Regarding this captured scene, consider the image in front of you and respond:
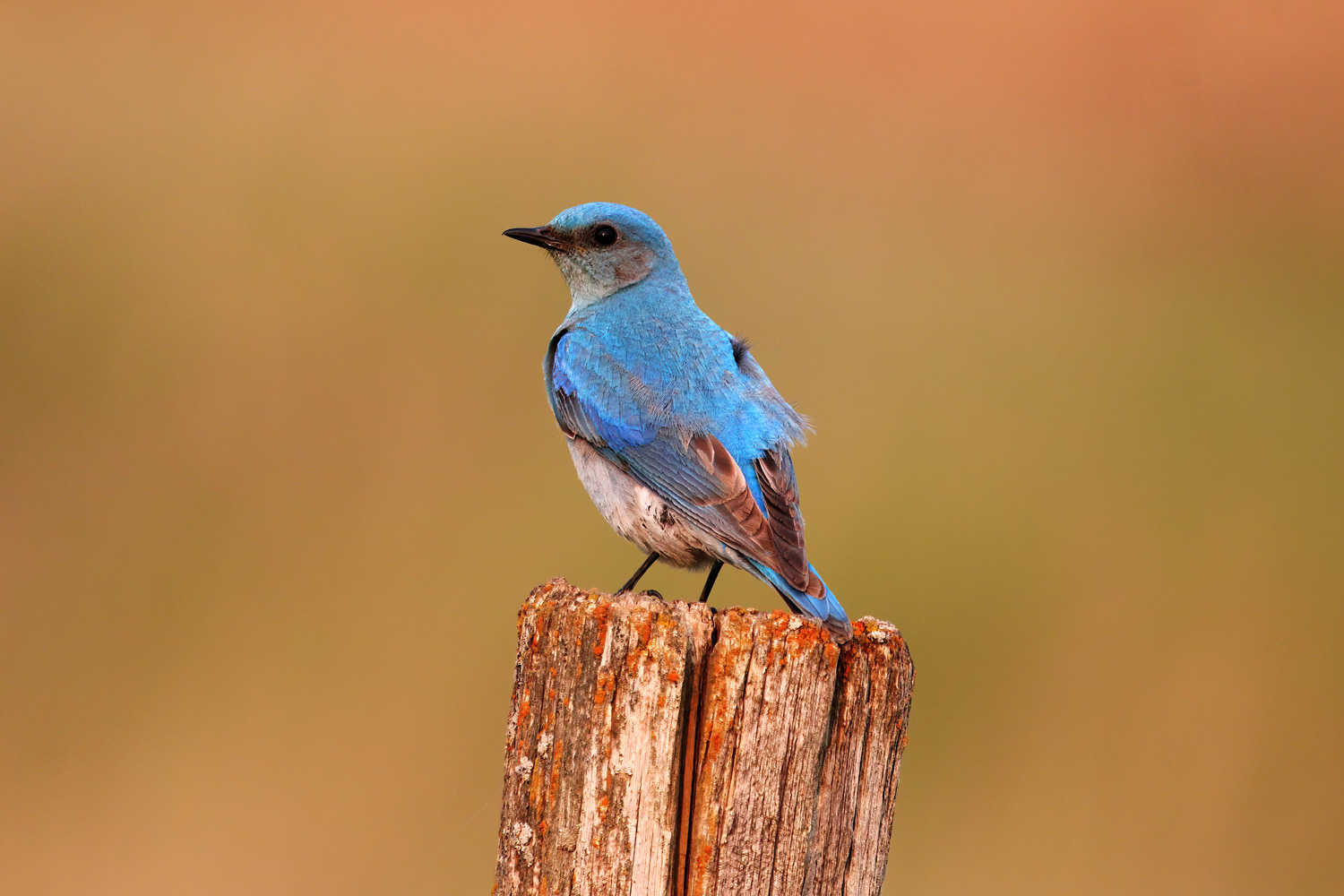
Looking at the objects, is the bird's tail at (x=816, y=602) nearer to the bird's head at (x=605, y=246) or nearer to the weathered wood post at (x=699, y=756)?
the weathered wood post at (x=699, y=756)

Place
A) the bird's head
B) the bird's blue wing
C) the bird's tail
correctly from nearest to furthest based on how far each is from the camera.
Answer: the bird's tail, the bird's blue wing, the bird's head

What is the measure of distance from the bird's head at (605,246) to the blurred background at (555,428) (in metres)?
0.94

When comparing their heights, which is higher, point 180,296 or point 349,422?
point 180,296

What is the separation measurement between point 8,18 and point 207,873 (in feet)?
24.0

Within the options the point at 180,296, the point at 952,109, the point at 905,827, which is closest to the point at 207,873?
the point at 905,827

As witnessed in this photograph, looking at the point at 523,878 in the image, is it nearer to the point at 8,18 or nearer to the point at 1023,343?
the point at 1023,343

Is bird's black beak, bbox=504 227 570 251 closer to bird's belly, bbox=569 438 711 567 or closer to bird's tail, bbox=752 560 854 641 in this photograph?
bird's belly, bbox=569 438 711 567

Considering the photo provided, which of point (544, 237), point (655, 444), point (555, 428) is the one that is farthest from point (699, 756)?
point (555, 428)

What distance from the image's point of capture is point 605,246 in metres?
5.31

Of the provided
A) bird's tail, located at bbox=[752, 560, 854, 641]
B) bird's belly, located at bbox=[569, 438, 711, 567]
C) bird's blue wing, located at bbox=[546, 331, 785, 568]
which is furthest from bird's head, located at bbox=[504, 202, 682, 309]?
bird's tail, located at bbox=[752, 560, 854, 641]

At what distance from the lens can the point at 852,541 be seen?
282 inches

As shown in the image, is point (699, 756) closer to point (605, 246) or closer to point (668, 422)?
point (668, 422)

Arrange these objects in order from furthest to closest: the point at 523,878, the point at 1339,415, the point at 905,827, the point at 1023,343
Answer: the point at 1023,343 < the point at 1339,415 < the point at 905,827 < the point at 523,878

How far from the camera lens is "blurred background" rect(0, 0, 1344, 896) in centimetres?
615
